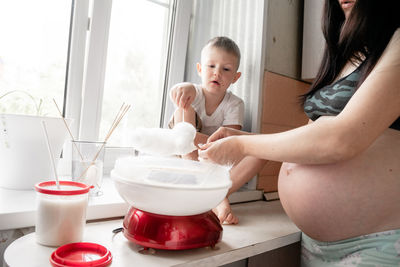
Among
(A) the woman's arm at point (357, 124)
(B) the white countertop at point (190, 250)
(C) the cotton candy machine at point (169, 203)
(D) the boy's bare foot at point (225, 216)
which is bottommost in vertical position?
(B) the white countertop at point (190, 250)

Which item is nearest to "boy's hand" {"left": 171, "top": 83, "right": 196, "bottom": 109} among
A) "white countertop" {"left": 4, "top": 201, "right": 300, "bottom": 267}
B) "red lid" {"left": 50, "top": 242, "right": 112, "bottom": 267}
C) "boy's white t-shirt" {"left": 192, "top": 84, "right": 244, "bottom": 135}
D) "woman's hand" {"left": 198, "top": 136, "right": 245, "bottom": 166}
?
"boy's white t-shirt" {"left": 192, "top": 84, "right": 244, "bottom": 135}

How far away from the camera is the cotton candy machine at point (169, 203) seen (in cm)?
63

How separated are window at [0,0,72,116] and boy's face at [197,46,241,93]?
59cm

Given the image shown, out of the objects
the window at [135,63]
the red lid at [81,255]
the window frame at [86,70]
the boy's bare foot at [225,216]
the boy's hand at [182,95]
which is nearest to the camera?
the red lid at [81,255]

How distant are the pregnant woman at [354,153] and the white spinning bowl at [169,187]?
94 millimetres

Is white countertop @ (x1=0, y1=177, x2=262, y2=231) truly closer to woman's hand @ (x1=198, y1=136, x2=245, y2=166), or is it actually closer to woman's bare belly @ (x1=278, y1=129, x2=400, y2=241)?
woman's hand @ (x1=198, y1=136, x2=245, y2=166)

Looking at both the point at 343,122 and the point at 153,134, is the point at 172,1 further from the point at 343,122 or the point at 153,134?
the point at 343,122

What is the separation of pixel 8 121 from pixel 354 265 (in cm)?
103

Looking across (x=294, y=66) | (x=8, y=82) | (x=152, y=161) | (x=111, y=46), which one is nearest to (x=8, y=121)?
(x=8, y=82)

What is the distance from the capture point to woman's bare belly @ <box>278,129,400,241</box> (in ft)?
2.32

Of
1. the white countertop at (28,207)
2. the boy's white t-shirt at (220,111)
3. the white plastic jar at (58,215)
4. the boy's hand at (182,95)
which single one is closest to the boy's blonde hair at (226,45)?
the boy's white t-shirt at (220,111)

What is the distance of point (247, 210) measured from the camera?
1148 mm

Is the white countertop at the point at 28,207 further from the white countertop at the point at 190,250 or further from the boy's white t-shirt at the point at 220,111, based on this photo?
the boy's white t-shirt at the point at 220,111

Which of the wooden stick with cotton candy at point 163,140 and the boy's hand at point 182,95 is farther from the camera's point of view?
the boy's hand at point 182,95
